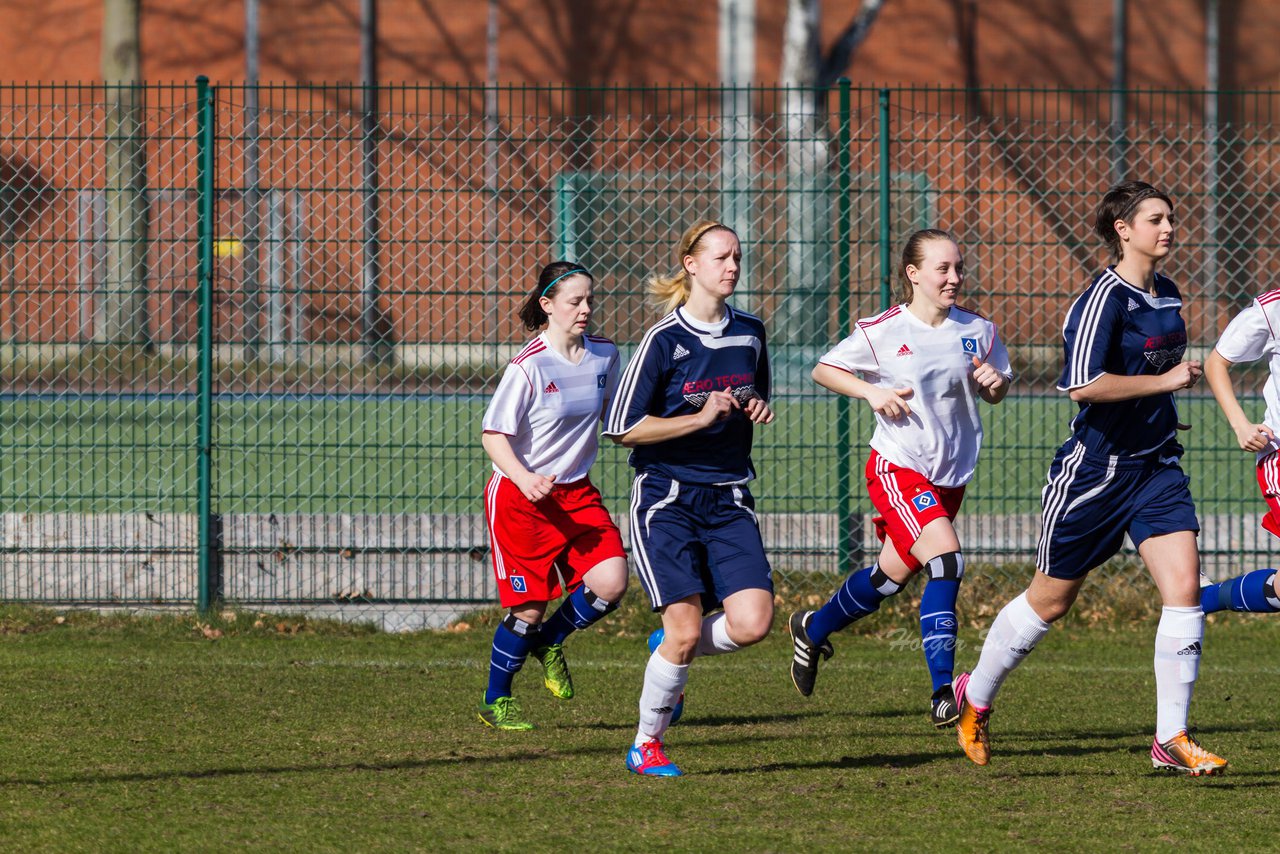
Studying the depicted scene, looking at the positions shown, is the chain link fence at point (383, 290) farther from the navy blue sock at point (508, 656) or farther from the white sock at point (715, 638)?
the white sock at point (715, 638)

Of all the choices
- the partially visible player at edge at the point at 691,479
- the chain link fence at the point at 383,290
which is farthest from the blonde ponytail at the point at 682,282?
the chain link fence at the point at 383,290

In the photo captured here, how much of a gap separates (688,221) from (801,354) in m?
1.26

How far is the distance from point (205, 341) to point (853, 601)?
4.14m

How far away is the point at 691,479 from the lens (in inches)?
234

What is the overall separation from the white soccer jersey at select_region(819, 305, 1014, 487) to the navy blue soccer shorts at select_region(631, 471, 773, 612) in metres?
0.77

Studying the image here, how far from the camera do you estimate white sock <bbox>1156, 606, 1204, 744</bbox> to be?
5746 millimetres

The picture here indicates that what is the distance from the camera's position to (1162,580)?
5.80m

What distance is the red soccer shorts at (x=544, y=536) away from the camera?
6.76 meters

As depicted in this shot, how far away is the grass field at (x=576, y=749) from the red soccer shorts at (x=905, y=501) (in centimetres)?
82

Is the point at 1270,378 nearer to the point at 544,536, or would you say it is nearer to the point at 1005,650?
the point at 1005,650

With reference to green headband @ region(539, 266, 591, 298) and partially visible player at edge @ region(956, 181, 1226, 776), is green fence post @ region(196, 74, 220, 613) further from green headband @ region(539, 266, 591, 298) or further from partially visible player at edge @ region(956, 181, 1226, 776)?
partially visible player at edge @ region(956, 181, 1226, 776)

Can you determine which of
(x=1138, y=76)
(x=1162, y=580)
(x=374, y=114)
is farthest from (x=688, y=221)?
(x=1138, y=76)

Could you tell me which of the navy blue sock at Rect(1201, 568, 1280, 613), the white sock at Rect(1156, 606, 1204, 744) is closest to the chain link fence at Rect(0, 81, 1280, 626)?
the navy blue sock at Rect(1201, 568, 1280, 613)

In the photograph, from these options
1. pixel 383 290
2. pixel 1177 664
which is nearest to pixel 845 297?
pixel 383 290
